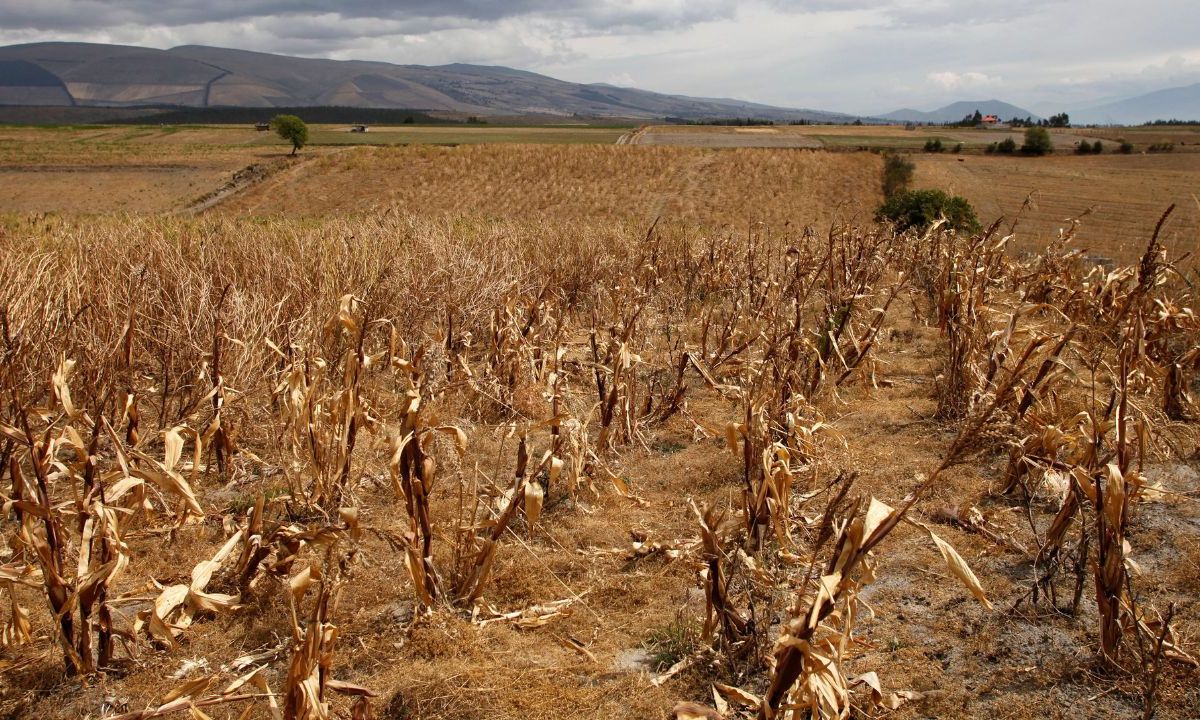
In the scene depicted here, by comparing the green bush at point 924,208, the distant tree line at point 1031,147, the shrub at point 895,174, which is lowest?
the green bush at point 924,208

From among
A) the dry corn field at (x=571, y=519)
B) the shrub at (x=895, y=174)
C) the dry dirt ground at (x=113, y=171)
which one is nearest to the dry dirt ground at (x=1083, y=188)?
the shrub at (x=895, y=174)

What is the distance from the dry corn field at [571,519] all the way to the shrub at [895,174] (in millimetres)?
35211

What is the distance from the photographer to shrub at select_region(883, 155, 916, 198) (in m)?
40.8

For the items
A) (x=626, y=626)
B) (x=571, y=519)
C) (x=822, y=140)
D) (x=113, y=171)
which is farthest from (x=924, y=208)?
(x=822, y=140)

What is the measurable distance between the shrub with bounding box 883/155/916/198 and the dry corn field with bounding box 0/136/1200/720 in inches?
1386

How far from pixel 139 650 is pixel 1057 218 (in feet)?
114

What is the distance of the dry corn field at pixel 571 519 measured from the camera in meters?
2.92

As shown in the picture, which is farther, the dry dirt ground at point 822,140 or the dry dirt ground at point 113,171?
the dry dirt ground at point 822,140

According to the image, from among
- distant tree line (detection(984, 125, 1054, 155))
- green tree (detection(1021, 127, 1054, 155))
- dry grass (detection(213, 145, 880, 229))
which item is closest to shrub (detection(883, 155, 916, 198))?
dry grass (detection(213, 145, 880, 229))

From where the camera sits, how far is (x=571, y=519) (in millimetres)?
4590

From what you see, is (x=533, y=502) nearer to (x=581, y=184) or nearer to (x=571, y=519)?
(x=571, y=519)

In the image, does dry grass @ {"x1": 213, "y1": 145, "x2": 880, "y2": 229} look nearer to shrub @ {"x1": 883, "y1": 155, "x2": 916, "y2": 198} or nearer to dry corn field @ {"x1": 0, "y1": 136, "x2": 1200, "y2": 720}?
shrub @ {"x1": 883, "y1": 155, "x2": 916, "y2": 198}

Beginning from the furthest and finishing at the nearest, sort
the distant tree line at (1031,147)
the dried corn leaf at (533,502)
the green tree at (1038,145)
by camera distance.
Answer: the distant tree line at (1031,147), the green tree at (1038,145), the dried corn leaf at (533,502)

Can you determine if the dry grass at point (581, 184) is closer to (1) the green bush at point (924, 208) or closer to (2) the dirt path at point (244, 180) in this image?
(2) the dirt path at point (244, 180)
